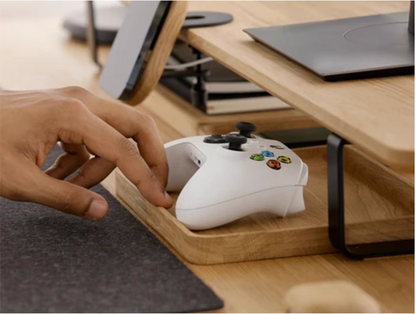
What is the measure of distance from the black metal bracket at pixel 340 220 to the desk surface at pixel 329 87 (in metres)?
0.02

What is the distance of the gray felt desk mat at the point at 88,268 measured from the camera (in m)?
0.74

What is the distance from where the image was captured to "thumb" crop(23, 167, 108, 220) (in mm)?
905

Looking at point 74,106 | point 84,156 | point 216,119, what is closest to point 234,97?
point 216,119

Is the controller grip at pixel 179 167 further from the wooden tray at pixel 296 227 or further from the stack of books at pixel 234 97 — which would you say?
the stack of books at pixel 234 97

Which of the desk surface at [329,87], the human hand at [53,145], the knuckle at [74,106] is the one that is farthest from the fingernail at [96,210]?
the desk surface at [329,87]

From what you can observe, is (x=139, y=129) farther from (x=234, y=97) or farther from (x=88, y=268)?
(x=234, y=97)

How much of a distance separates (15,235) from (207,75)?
580mm

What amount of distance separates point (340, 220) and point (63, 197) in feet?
0.98

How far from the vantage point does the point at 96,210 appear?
3.02 feet

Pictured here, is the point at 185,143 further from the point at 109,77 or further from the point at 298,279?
the point at 109,77

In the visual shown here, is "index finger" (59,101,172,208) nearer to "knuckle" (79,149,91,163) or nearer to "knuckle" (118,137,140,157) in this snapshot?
"knuckle" (118,137,140,157)

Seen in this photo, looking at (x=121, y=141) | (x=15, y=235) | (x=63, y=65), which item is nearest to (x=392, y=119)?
(x=121, y=141)

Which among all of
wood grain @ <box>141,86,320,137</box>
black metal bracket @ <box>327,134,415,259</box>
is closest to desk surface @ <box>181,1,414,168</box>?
black metal bracket @ <box>327,134,415,259</box>

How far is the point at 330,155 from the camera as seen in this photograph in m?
0.83
